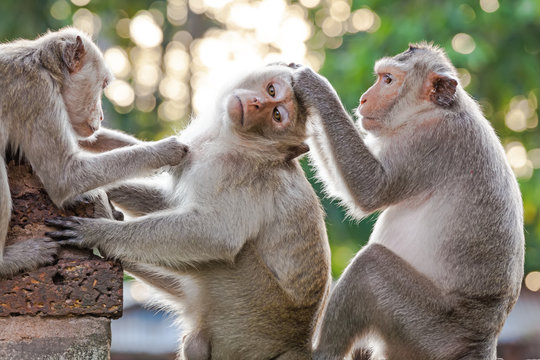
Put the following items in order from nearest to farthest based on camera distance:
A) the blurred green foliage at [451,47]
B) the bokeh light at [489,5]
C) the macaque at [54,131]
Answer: the macaque at [54,131]
the blurred green foliage at [451,47]
the bokeh light at [489,5]

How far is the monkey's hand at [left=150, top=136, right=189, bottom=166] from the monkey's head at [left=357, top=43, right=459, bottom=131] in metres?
1.53

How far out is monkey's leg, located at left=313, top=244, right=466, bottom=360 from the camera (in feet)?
17.4

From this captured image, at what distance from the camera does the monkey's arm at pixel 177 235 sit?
473 cm

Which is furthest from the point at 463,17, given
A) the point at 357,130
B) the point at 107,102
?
the point at 107,102

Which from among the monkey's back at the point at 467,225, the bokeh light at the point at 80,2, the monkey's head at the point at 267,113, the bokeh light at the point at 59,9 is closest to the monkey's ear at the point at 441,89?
the monkey's back at the point at 467,225

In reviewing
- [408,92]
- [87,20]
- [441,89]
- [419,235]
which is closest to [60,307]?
[419,235]

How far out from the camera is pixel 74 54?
491cm

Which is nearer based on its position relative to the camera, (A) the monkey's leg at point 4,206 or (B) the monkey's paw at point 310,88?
(A) the monkey's leg at point 4,206

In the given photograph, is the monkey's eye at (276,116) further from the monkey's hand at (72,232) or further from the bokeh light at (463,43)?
the bokeh light at (463,43)

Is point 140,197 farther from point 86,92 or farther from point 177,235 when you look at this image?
point 86,92

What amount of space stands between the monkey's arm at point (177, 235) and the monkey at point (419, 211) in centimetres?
81

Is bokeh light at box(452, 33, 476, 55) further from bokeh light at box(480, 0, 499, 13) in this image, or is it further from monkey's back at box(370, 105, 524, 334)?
monkey's back at box(370, 105, 524, 334)

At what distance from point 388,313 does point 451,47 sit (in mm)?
6304

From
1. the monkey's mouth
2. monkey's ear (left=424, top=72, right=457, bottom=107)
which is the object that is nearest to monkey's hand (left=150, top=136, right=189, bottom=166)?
the monkey's mouth
